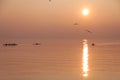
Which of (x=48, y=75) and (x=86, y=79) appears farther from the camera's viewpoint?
(x=48, y=75)

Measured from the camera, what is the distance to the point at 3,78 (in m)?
25.8

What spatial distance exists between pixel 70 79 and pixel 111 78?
10.3 feet

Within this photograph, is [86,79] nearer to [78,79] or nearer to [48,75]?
[78,79]

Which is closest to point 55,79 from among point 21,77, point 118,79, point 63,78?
point 63,78

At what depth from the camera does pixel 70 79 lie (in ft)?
84.6

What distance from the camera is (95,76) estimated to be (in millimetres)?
27438

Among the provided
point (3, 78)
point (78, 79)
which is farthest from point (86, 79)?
point (3, 78)

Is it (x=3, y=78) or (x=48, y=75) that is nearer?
(x=3, y=78)

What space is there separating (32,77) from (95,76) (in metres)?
4.91

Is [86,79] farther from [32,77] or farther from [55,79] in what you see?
[32,77]

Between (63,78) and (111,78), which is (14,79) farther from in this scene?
(111,78)

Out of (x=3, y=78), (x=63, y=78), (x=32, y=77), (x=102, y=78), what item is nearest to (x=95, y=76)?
(x=102, y=78)

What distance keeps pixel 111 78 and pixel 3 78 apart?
8.01 m

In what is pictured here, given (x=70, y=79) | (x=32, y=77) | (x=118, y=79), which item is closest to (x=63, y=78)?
(x=70, y=79)
